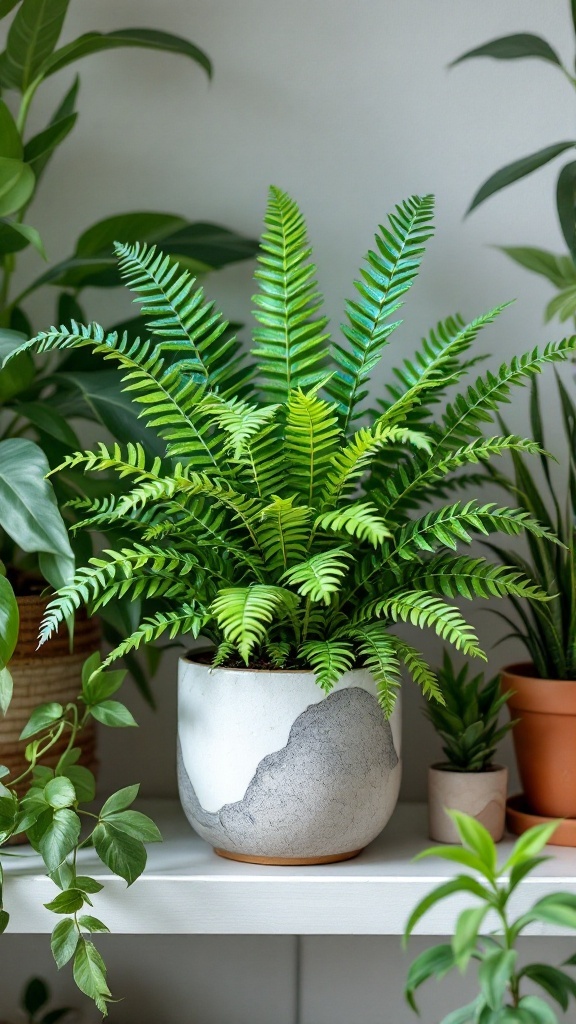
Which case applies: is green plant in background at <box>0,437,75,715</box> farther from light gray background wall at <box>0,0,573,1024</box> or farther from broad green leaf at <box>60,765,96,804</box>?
light gray background wall at <box>0,0,573,1024</box>

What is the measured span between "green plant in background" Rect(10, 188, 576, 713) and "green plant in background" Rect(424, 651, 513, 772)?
0.41 ft

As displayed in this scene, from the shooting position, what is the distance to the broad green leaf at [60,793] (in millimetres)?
802

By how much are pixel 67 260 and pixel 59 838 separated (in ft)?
2.07

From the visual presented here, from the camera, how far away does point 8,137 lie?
93 centimetres

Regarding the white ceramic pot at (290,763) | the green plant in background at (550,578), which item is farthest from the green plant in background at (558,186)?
the white ceramic pot at (290,763)

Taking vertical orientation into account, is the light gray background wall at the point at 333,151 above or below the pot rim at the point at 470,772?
above

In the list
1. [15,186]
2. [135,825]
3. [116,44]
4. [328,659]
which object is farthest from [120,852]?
[116,44]

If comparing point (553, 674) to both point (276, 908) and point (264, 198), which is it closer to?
point (276, 908)

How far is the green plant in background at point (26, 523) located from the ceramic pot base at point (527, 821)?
1.69ft

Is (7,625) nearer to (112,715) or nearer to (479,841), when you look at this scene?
(112,715)

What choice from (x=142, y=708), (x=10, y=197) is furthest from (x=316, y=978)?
(x=10, y=197)

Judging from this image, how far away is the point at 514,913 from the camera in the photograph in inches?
32.0

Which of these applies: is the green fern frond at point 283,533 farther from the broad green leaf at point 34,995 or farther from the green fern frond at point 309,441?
the broad green leaf at point 34,995

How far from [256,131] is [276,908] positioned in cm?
90
